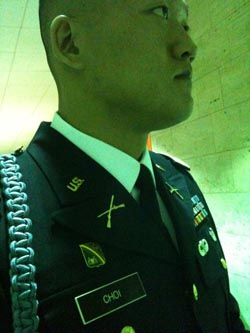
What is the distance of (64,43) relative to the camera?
684 millimetres

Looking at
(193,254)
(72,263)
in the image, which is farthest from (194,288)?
(72,263)

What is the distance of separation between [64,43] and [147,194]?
1.29ft

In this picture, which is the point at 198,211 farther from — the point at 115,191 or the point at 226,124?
the point at 226,124

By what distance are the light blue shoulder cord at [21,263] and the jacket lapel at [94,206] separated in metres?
0.06

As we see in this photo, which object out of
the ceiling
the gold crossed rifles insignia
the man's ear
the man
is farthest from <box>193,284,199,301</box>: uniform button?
the ceiling

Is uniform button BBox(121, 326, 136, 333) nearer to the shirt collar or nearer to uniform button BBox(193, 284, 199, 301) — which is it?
uniform button BBox(193, 284, 199, 301)

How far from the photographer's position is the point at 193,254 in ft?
2.11

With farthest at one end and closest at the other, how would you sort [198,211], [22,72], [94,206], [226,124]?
[22,72], [226,124], [198,211], [94,206]

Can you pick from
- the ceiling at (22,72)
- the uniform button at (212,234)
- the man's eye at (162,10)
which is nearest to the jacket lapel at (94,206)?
the uniform button at (212,234)

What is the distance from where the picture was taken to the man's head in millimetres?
629

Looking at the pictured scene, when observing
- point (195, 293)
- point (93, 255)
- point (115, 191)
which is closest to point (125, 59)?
point (115, 191)

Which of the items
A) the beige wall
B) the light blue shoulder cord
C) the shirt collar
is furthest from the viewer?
the beige wall

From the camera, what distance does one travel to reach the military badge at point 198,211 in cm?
79

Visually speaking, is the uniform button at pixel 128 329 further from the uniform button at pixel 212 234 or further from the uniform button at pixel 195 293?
the uniform button at pixel 212 234
